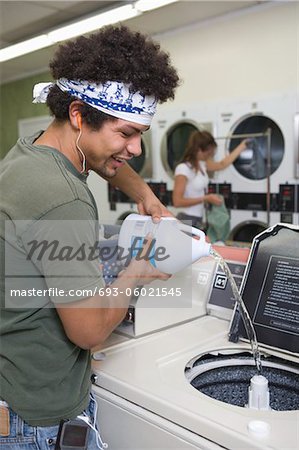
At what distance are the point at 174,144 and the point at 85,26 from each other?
134 centimetres

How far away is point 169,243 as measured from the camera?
58.2 inches

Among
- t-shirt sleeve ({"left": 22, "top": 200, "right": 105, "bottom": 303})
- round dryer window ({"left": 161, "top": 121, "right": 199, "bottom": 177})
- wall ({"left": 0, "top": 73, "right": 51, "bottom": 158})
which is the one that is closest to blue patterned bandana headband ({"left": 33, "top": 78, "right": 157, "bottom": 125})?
t-shirt sleeve ({"left": 22, "top": 200, "right": 105, "bottom": 303})

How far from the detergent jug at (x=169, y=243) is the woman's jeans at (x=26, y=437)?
1.81 feet

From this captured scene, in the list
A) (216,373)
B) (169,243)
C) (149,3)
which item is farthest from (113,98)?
(149,3)

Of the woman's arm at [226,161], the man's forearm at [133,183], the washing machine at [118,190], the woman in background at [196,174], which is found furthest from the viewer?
the washing machine at [118,190]

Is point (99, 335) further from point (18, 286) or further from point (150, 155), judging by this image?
point (150, 155)

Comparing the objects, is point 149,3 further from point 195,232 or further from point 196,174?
point 195,232

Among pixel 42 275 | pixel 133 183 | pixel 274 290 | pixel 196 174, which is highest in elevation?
pixel 196 174

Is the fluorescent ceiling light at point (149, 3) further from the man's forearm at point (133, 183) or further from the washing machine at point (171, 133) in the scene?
the man's forearm at point (133, 183)

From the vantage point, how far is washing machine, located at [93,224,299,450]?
1072 millimetres

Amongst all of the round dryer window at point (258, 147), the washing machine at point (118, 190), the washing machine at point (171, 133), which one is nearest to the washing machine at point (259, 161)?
the round dryer window at point (258, 147)

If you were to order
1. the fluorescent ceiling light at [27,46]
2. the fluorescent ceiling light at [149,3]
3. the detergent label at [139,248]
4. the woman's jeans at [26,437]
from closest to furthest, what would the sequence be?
the woman's jeans at [26,437]
the detergent label at [139,248]
the fluorescent ceiling light at [149,3]
the fluorescent ceiling light at [27,46]

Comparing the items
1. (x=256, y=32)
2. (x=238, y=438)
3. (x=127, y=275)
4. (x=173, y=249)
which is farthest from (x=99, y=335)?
(x=256, y=32)

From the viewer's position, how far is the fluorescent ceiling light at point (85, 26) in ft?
11.3
